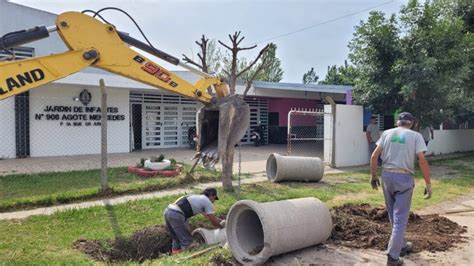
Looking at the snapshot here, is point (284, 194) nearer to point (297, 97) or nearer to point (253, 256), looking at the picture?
point (253, 256)

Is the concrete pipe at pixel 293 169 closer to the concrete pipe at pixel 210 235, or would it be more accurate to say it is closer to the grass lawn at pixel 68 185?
the grass lawn at pixel 68 185

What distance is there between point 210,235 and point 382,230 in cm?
257

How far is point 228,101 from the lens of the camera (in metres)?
6.20

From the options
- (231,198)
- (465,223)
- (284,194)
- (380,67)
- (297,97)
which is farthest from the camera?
(297,97)

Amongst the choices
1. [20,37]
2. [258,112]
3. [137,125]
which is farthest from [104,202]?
[258,112]

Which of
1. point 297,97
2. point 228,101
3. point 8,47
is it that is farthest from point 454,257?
point 297,97

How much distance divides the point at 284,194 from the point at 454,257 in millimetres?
4416

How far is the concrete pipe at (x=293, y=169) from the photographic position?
11.2 m

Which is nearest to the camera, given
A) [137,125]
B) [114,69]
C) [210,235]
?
[114,69]

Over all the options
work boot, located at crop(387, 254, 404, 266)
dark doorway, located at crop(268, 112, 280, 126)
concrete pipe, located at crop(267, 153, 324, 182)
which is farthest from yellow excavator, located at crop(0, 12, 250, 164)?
dark doorway, located at crop(268, 112, 280, 126)

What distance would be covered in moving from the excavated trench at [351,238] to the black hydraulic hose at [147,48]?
2.60 meters

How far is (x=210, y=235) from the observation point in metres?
6.40

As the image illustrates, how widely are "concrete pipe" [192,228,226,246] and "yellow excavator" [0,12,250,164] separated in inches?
44.4

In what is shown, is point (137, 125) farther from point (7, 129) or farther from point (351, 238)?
point (351, 238)
